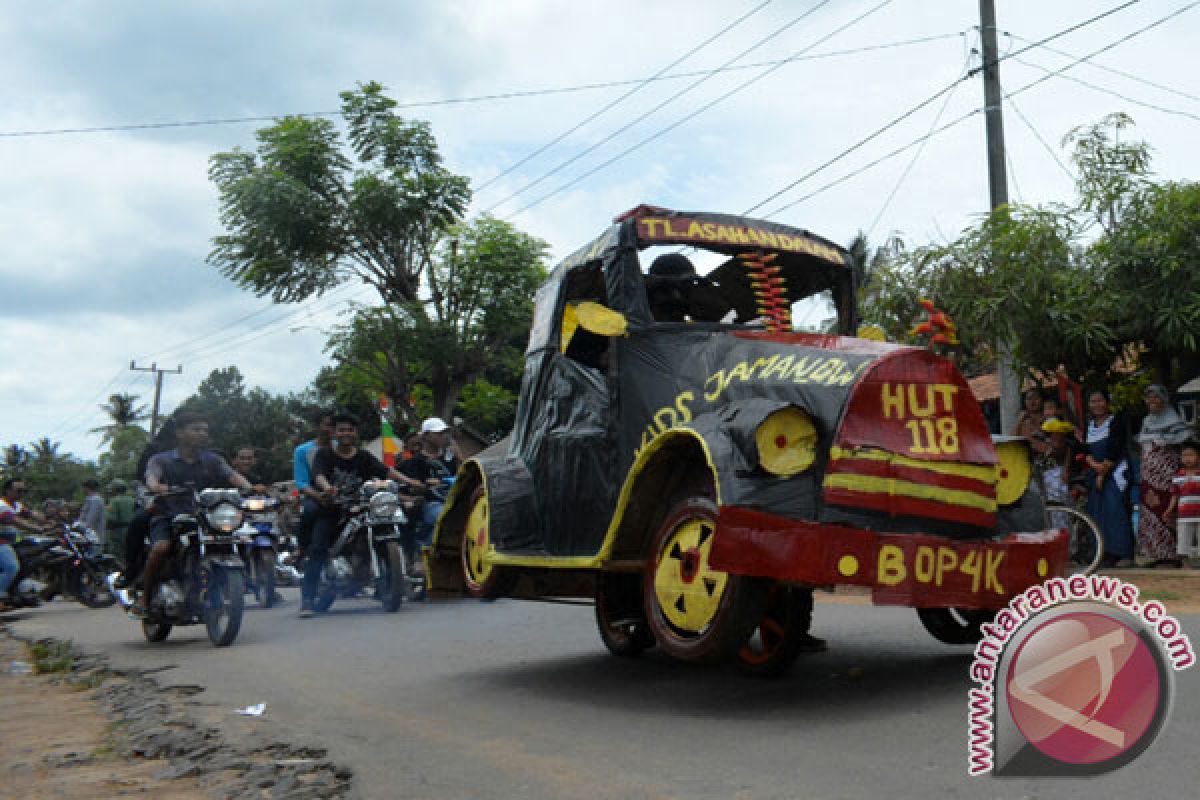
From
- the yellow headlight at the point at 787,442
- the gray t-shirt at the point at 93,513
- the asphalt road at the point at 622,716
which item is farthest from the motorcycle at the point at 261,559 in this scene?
the yellow headlight at the point at 787,442

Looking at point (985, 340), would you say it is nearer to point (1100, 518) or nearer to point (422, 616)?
point (1100, 518)

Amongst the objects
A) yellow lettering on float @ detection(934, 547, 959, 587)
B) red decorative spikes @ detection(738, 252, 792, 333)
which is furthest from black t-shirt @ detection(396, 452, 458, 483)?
yellow lettering on float @ detection(934, 547, 959, 587)

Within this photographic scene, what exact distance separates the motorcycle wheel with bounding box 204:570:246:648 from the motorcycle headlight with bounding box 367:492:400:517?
2.06 meters

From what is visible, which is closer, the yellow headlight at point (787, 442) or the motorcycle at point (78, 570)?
the yellow headlight at point (787, 442)

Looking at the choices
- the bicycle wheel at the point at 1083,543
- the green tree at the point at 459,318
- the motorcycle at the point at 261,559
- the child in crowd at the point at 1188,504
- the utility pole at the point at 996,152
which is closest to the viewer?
the bicycle wheel at the point at 1083,543

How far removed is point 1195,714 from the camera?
428cm

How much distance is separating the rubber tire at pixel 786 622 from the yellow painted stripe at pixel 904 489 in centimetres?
80

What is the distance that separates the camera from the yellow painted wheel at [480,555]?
6.37 meters

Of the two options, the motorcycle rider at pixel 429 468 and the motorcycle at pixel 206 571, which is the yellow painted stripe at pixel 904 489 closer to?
the motorcycle at pixel 206 571

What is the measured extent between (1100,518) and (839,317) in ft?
17.7

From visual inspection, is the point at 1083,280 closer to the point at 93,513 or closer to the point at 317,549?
the point at 317,549

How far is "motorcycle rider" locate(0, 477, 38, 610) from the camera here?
587 inches

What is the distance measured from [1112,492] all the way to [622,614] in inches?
237

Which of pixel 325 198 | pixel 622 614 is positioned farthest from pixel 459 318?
pixel 622 614
